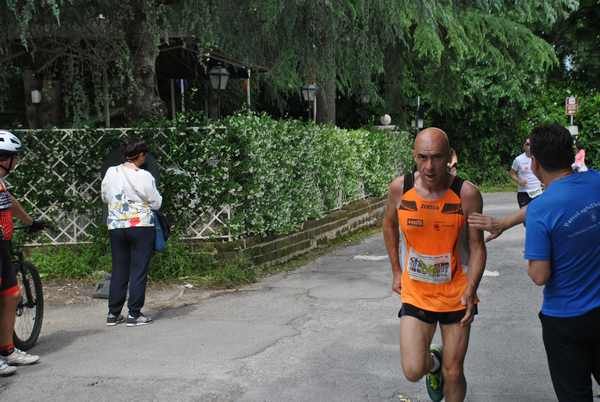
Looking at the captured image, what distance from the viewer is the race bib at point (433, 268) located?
4184 mm

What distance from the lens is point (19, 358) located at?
229 inches

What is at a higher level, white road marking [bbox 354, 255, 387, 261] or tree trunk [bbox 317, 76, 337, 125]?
tree trunk [bbox 317, 76, 337, 125]

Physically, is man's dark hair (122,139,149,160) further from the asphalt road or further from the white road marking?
the white road marking

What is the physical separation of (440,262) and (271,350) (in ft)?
8.16

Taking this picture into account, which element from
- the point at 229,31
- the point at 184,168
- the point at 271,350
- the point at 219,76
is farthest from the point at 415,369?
the point at 219,76

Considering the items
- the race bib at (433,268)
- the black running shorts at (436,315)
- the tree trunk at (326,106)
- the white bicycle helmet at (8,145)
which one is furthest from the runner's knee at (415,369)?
the tree trunk at (326,106)

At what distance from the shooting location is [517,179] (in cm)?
1171

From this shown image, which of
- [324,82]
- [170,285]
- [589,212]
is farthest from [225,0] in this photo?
[589,212]

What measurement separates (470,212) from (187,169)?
19.0 feet

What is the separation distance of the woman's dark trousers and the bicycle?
0.88 meters

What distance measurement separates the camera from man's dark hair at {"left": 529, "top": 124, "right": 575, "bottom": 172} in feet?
11.6

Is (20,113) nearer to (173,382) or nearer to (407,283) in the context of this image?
(173,382)

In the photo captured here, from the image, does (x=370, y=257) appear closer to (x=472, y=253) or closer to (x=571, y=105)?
(x=472, y=253)

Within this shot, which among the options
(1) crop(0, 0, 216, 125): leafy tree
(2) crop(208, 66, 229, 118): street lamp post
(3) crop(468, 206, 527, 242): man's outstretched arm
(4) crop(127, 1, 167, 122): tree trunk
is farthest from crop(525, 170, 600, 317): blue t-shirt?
(2) crop(208, 66, 229, 118): street lamp post
